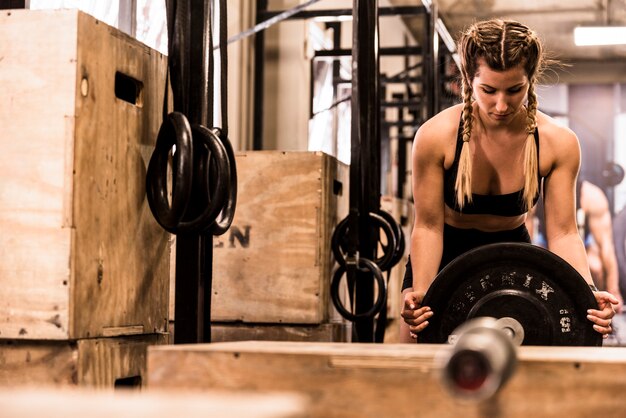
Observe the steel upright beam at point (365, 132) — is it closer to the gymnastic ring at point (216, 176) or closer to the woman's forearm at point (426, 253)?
the woman's forearm at point (426, 253)

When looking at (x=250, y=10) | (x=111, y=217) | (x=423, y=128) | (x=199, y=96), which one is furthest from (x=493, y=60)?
(x=250, y=10)

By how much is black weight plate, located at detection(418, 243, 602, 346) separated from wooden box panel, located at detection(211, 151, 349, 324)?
1514 millimetres

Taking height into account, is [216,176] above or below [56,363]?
above

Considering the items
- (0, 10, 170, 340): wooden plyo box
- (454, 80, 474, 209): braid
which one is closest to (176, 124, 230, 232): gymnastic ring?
(0, 10, 170, 340): wooden plyo box

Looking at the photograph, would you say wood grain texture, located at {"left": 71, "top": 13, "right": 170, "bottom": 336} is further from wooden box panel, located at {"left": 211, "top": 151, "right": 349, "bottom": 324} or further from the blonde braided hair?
wooden box panel, located at {"left": 211, "top": 151, "right": 349, "bottom": 324}

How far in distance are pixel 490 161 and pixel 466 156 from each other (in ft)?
0.33

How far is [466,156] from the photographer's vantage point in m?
2.54

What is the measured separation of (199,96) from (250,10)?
4.83 metres

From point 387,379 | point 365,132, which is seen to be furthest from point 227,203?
point 365,132

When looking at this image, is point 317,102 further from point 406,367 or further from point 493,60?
point 406,367

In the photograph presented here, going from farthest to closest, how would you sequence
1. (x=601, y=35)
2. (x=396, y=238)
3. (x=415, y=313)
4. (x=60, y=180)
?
(x=601, y=35) < (x=396, y=238) < (x=415, y=313) < (x=60, y=180)

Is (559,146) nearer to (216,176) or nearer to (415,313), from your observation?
(415,313)

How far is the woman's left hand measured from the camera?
6.98 feet

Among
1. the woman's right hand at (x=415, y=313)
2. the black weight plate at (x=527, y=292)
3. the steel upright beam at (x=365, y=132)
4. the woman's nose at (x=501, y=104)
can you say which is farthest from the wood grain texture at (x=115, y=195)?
the steel upright beam at (x=365, y=132)
